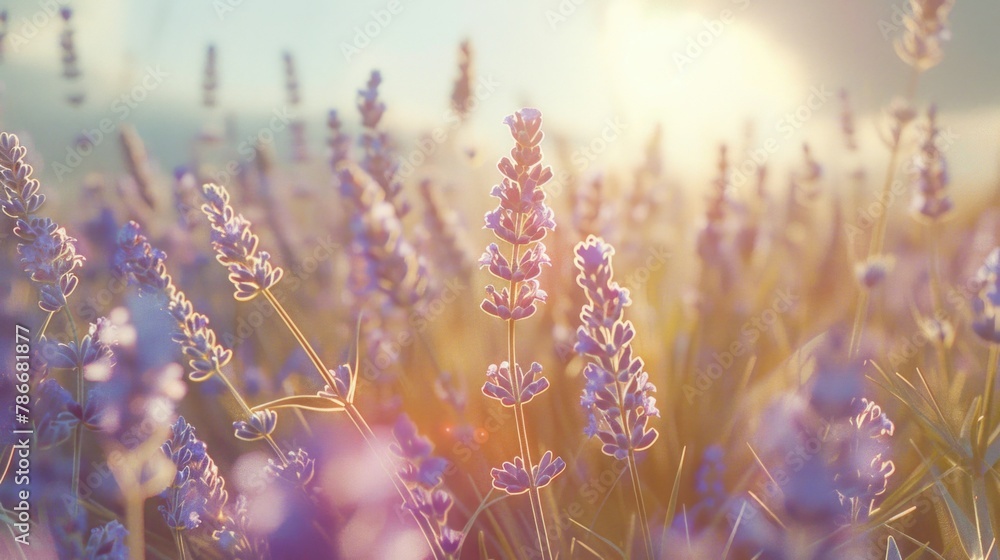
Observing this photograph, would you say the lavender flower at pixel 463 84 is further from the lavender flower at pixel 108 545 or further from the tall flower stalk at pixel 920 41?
the lavender flower at pixel 108 545

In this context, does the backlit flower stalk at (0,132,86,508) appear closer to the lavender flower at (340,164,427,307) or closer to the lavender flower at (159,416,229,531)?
the lavender flower at (159,416,229,531)

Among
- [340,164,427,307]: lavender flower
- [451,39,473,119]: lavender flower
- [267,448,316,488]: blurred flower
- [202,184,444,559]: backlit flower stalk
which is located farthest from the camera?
[451,39,473,119]: lavender flower

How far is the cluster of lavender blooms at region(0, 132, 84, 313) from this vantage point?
132 centimetres

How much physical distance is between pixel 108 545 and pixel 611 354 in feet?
3.21

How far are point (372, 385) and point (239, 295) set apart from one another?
104 cm

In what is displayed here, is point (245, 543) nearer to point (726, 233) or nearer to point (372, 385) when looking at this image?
point (372, 385)

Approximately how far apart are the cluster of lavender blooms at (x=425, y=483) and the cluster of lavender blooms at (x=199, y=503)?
358 mm

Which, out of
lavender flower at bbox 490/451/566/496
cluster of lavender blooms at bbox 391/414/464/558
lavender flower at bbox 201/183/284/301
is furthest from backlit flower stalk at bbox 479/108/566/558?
lavender flower at bbox 201/183/284/301

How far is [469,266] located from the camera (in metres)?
2.46

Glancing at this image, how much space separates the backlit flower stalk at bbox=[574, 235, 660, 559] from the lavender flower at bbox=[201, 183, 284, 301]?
627 mm

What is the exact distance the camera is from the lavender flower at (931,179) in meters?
2.05

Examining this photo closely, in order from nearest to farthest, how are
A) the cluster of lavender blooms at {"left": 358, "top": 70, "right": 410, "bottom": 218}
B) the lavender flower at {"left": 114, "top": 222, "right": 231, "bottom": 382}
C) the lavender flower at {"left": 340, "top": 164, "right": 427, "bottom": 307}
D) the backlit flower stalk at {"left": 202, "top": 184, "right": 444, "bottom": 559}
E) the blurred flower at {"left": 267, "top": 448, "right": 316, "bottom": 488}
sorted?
the backlit flower stalk at {"left": 202, "top": 184, "right": 444, "bottom": 559} → the lavender flower at {"left": 114, "top": 222, "right": 231, "bottom": 382} → the blurred flower at {"left": 267, "top": 448, "right": 316, "bottom": 488} → the lavender flower at {"left": 340, "top": 164, "right": 427, "bottom": 307} → the cluster of lavender blooms at {"left": 358, "top": 70, "right": 410, "bottom": 218}

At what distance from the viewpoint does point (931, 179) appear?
2.10 metres

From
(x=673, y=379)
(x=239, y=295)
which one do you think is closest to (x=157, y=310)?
(x=239, y=295)
